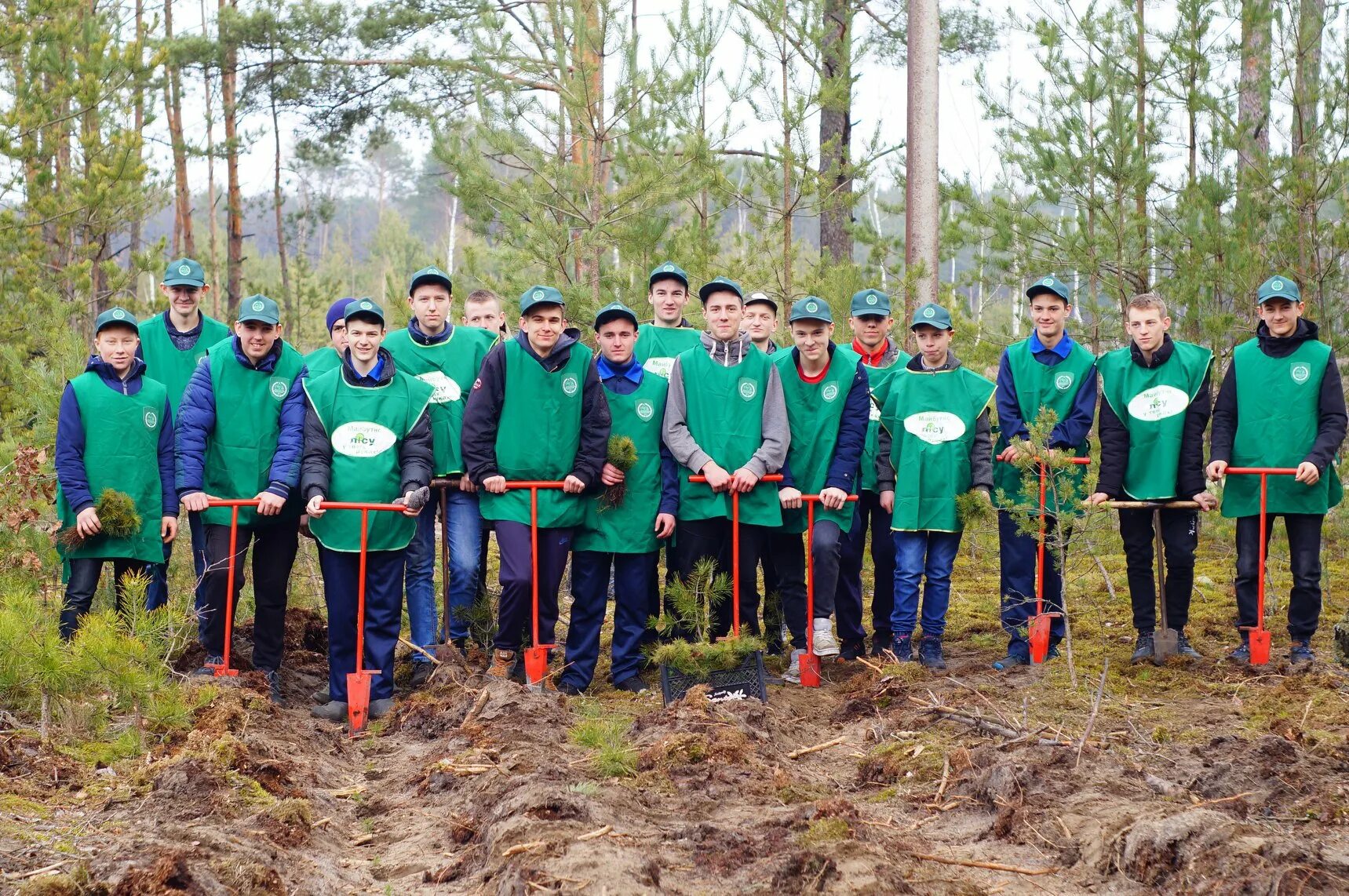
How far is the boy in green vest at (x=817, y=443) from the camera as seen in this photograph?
8023 mm

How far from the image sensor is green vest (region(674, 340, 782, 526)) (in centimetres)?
785

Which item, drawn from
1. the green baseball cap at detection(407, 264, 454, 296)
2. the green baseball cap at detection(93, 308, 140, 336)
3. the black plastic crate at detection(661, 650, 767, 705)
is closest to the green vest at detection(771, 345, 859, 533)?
the black plastic crate at detection(661, 650, 767, 705)

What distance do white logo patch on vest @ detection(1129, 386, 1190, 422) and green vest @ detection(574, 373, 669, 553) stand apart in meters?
2.81

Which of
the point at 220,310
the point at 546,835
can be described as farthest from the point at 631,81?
the point at 220,310

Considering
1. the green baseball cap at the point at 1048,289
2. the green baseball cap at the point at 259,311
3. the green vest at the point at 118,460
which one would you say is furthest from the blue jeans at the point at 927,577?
the green vest at the point at 118,460

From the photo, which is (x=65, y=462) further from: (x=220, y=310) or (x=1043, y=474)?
(x=220, y=310)

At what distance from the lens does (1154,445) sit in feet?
26.2

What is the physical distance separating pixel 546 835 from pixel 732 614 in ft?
11.9

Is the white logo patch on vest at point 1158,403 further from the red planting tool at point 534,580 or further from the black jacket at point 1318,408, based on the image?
the red planting tool at point 534,580

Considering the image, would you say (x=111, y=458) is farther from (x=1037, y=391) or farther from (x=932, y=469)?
(x=1037, y=391)

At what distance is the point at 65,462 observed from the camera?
746 centimetres

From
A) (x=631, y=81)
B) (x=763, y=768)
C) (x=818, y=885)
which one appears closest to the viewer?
(x=818, y=885)

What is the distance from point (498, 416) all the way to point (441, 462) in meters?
0.58

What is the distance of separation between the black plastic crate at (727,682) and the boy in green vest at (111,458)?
291cm
